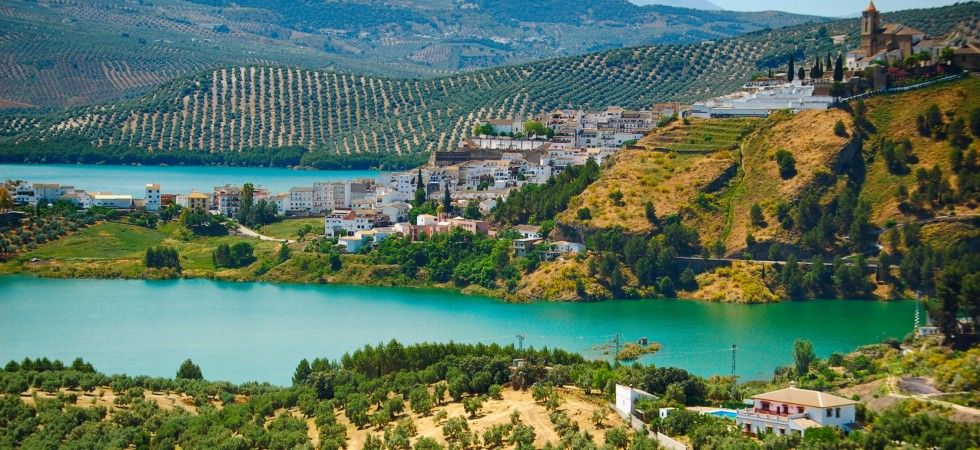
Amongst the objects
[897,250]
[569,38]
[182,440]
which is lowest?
[182,440]

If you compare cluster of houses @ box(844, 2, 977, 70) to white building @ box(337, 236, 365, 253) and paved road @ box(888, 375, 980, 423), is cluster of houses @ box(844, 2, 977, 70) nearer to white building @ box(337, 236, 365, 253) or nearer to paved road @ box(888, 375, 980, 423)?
white building @ box(337, 236, 365, 253)

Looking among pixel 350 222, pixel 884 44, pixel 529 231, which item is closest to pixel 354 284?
pixel 350 222

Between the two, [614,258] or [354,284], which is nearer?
[614,258]

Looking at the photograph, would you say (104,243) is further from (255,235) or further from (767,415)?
(767,415)

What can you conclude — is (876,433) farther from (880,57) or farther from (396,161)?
(396,161)

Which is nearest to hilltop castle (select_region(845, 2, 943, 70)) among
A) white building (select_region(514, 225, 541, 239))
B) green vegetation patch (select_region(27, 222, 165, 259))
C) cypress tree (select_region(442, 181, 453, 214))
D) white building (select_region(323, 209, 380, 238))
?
white building (select_region(514, 225, 541, 239))

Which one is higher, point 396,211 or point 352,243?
point 396,211

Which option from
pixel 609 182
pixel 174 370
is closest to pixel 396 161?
pixel 609 182

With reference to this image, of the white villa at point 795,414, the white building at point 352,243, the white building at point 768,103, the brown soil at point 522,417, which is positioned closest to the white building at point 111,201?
the white building at point 352,243
